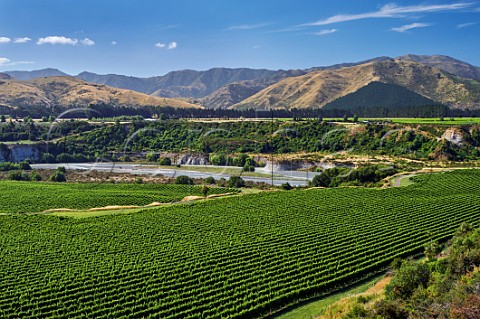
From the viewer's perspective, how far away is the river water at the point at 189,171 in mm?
104312

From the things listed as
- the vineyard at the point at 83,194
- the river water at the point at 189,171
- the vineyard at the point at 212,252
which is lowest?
the river water at the point at 189,171

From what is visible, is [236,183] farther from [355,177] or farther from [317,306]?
[317,306]

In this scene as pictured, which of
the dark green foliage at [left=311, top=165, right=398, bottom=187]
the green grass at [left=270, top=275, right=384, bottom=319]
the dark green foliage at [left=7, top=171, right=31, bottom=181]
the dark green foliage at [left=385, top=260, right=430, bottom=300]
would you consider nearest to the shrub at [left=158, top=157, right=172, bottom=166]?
the dark green foliage at [left=7, top=171, right=31, bottom=181]

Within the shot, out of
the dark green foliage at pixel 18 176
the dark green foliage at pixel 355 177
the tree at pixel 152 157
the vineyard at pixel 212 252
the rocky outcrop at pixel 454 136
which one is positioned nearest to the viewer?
the vineyard at pixel 212 252

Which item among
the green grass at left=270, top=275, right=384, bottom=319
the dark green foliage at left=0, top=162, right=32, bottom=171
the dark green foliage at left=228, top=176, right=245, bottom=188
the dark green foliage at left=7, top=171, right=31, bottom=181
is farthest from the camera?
the dark green foliage at left=0, top=162, right=32, bottom=171

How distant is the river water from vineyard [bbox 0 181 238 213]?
21.0m

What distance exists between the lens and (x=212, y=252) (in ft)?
135

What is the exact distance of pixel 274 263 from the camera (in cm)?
3809

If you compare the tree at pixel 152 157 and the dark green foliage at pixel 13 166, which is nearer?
the dark green foliage at pixel 13 166

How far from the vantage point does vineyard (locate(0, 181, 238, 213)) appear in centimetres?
7112

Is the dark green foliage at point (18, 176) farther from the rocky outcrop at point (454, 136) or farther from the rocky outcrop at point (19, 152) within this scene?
the rocky outcrop at point (454, 136)

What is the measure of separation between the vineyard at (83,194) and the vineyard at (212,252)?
1247 centimetres

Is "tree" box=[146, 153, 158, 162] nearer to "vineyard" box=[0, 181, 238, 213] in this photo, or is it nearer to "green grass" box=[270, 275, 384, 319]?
"vineyard" box=[0, 181, 238, 213]

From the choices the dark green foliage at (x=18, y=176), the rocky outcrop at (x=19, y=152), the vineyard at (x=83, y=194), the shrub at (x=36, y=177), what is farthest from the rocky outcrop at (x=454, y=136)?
the rocky outcrop at (x=19, y=152)
